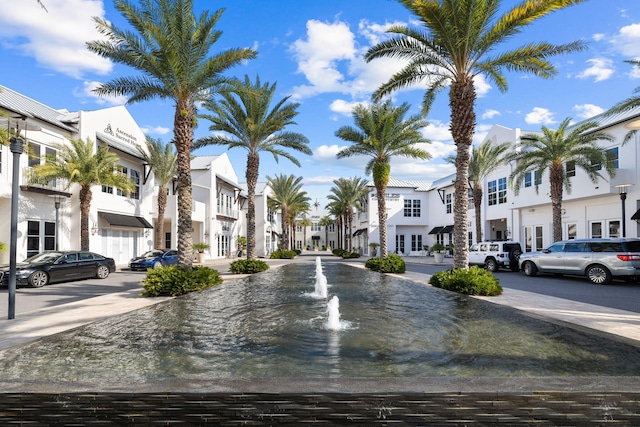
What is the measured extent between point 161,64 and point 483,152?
82.0 ft

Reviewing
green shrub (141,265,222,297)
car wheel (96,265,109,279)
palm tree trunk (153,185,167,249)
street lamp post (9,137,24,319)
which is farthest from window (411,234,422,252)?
street lamp post (9,137,24,319)

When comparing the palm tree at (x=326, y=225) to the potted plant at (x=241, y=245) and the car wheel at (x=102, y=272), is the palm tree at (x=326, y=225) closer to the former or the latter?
the potted plant at (x=241, y=245)

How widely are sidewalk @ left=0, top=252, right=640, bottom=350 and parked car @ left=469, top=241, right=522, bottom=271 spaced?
11.7 m

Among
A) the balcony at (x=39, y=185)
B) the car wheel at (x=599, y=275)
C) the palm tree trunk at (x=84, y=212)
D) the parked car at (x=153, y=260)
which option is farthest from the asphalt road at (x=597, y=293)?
the balcony at (x=39, y=185)

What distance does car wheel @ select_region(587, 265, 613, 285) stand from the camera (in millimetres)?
16297

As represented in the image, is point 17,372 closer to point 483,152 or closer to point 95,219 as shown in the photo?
point 95,219

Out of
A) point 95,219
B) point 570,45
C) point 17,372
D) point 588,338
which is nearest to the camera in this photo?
point 17,372

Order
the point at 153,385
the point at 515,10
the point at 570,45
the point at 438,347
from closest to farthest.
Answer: the point at 153,385 < the point at 438,347 < the point at 515,10 < the point at 570,45

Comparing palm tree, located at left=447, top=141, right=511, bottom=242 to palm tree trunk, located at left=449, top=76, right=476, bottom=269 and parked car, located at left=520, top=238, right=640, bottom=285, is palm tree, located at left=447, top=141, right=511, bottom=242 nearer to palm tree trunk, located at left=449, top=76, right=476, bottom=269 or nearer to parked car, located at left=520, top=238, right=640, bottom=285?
Answer: parked car, located at left=520, top=238, right=640, bottom=285

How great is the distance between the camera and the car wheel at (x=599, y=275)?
1630cm

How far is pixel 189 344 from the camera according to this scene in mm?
6547

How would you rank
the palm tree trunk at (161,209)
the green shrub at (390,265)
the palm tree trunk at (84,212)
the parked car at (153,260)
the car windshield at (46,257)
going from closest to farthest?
1. the car windshield at (46,257)
2. the green shrub at (390,265)
3. the palm tree trunk at (84,212)
4. the parked car at (153,260)
5. the palm tree trunk at (161,209)

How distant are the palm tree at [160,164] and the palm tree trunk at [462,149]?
24.3 meters

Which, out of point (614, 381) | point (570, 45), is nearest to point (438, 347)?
point (614, 381)
